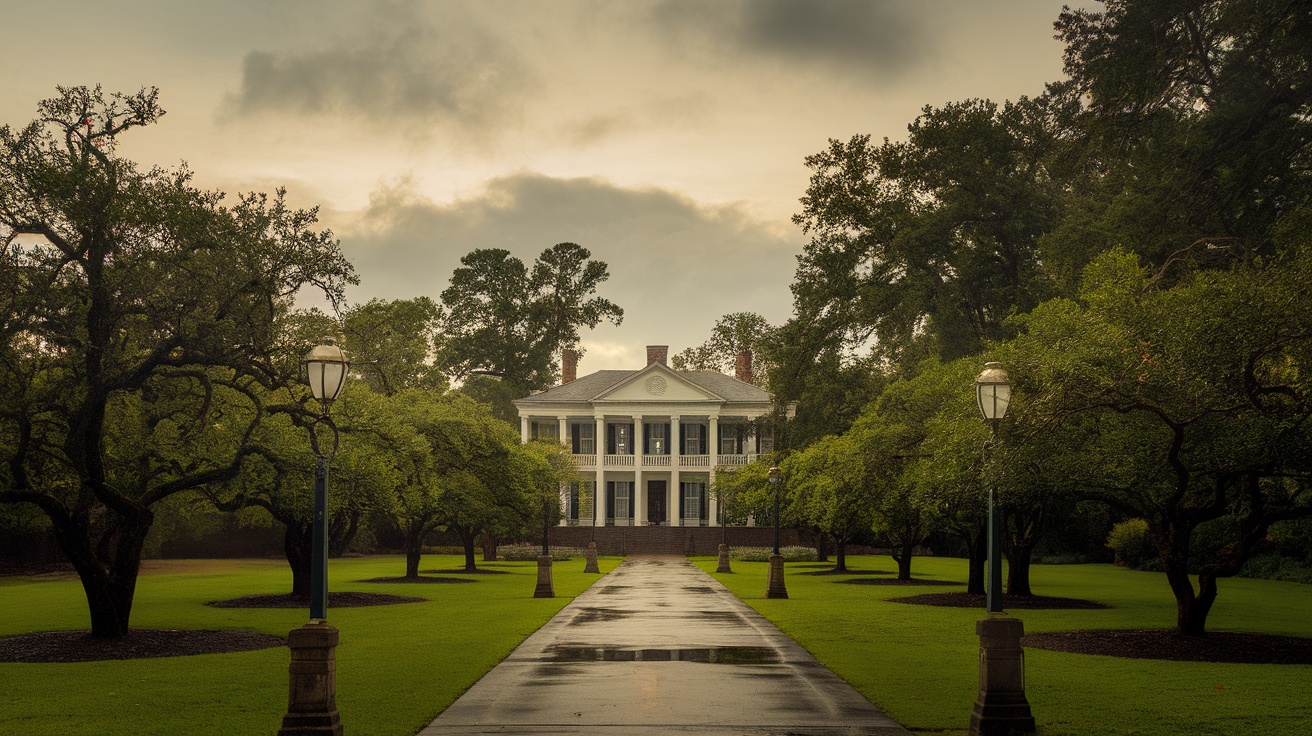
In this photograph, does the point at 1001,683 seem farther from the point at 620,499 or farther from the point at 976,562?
the point at 620,499

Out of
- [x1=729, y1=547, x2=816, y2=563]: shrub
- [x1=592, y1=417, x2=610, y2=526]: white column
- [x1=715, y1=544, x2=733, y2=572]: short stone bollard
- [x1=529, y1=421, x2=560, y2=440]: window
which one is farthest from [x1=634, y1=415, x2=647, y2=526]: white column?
[x1=715, y1=544, x2=733, y2=572]: short stone bollard

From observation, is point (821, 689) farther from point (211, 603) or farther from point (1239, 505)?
point (211, 603)

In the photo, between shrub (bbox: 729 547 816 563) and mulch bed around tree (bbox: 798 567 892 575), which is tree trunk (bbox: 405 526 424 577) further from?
→ shrub (bbox: 729 547 816 563)

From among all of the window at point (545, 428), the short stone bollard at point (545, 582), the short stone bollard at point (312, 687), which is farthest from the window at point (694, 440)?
the short stone bollard at point (312, 687)

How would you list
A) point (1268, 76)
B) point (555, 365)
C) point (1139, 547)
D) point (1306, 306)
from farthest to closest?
point (555, 365)
point (1139, 547)
point (1268, 76)
point (1306, 306)

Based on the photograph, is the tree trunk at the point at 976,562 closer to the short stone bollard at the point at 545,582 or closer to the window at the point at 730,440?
the short stone bollard at the point at 545,582

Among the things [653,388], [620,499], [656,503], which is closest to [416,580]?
[620,499]

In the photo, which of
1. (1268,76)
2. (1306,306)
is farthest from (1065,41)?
(1306,306)

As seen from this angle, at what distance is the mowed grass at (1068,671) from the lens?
13422 mm

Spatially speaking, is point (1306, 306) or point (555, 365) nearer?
point (1306, 306)

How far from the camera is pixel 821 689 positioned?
15039mm

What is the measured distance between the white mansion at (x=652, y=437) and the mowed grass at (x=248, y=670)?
38.1 metres

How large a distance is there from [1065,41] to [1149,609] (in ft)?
50.8

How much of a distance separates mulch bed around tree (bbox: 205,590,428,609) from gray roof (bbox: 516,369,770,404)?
4190 centimetres
